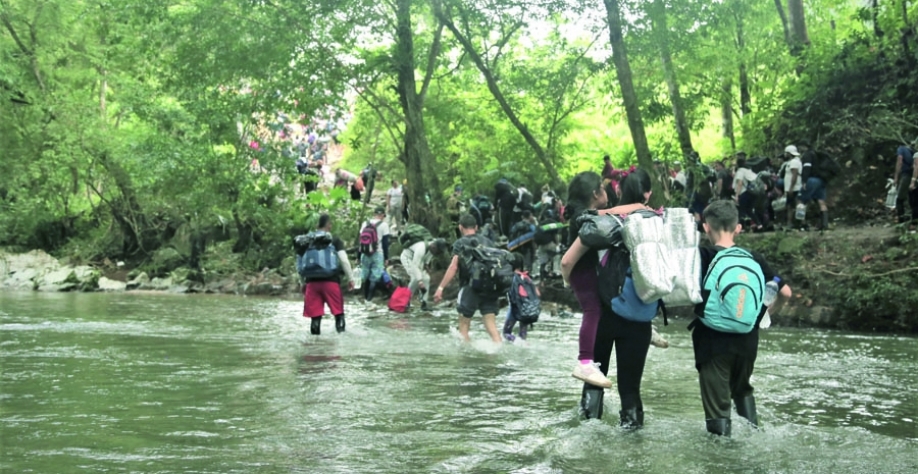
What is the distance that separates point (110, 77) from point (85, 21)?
187 cm

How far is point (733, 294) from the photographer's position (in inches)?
228

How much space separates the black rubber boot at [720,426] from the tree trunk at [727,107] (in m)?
22.4

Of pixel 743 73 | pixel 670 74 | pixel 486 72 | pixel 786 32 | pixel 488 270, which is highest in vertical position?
pixel 786 32

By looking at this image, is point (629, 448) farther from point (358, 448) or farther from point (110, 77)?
point (110, 77)

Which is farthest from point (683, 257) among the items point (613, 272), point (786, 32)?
point (786, 32)

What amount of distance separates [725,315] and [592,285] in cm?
101

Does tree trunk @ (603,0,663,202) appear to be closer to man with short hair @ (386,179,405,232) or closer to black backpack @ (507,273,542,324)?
black backpack @ (507,273,542,324)

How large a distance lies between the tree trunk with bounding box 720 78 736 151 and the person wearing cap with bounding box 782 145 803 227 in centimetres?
→ 751

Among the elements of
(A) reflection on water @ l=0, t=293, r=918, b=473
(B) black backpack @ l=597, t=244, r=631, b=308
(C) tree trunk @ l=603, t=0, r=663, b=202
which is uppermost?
(C) tree trunk @ l=603, t=0, r=663, b=202

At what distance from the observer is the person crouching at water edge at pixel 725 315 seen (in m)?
5.82

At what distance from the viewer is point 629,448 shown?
594 centimetres

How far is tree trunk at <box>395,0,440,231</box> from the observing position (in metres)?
24.3

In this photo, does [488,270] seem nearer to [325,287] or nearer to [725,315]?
[325,287]

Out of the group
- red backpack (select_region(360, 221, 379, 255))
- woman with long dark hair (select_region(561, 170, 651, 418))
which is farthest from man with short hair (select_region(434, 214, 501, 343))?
red backpack (select_region(360, 221, 379, 255))
